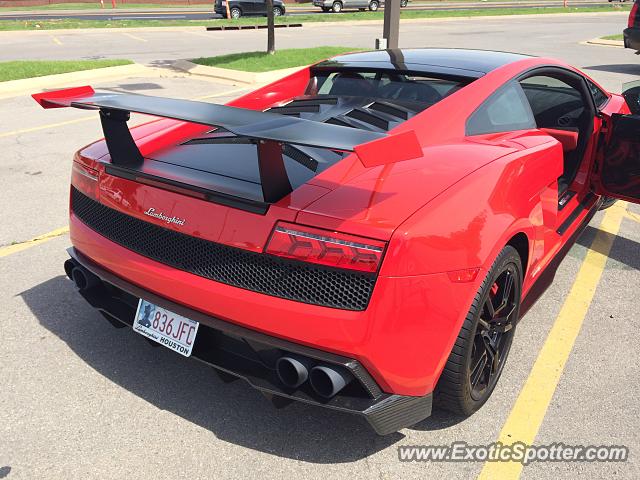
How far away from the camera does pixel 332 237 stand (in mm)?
2021

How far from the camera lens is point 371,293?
2008mm

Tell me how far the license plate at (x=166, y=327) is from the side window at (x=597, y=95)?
10.6 ft

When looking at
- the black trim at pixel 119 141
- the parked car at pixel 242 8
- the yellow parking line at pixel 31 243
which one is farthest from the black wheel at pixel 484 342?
the parked car at pixel 242 8

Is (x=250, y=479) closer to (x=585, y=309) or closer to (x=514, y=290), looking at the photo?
(x=514, y=290)

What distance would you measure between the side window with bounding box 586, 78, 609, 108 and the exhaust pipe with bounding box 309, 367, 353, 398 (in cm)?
305

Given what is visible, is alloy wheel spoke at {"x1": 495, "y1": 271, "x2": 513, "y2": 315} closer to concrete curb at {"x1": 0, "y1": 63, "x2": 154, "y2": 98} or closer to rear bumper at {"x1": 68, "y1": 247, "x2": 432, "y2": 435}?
rear bumper at {"x1": 68, "y1": 247, "x2": 432, "y2": 435}

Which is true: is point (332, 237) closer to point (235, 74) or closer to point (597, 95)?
point (597, 95)

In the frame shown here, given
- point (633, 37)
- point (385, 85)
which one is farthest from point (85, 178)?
point (633, 37)

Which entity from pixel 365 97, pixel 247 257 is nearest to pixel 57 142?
pixel 365 97

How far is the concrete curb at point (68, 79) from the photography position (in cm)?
1072

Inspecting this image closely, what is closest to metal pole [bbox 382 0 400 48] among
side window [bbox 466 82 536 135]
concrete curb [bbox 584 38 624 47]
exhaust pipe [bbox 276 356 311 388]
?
side window [bbox 466 82 536 135]

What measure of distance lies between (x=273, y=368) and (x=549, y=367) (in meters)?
1.56

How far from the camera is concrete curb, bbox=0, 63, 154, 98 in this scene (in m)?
10.7

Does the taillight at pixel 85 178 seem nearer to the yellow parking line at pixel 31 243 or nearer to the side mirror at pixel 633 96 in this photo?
the yellow parking line at pixel 31 243
